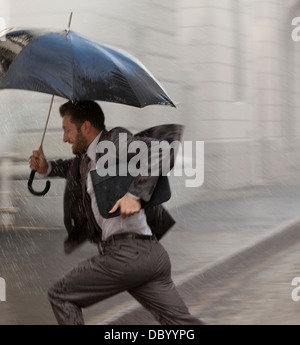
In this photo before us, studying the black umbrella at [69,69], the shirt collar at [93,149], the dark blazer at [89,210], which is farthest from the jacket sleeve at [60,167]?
the black umbrella at [69,69]

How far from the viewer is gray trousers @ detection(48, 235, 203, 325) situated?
13.2 feet

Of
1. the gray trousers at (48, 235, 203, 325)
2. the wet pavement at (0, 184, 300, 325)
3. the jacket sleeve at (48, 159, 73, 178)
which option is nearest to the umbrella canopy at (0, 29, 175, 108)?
the jacket sleeve at (48, 159, 73, 178)

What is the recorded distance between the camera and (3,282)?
7578 mm

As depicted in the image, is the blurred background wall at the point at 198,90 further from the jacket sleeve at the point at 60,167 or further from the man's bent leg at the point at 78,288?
the man's bent leg at the point at 78,288

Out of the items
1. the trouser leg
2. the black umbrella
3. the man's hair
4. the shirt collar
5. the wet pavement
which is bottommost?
the wet pavement

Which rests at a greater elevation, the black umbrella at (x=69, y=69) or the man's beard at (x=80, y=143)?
the black umbrella at (x=69, y=69)

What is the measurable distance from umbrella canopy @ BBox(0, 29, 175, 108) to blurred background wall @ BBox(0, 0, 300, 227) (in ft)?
19.3

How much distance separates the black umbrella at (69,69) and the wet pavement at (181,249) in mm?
1976

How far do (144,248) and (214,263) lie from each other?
407 centimetres

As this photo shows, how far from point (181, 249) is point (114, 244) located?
520cm

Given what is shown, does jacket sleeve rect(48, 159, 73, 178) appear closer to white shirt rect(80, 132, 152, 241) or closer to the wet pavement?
white shirt rect(80, 132, 152, 241)

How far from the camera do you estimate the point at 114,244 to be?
4.05m

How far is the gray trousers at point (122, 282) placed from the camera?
4.02 metres
